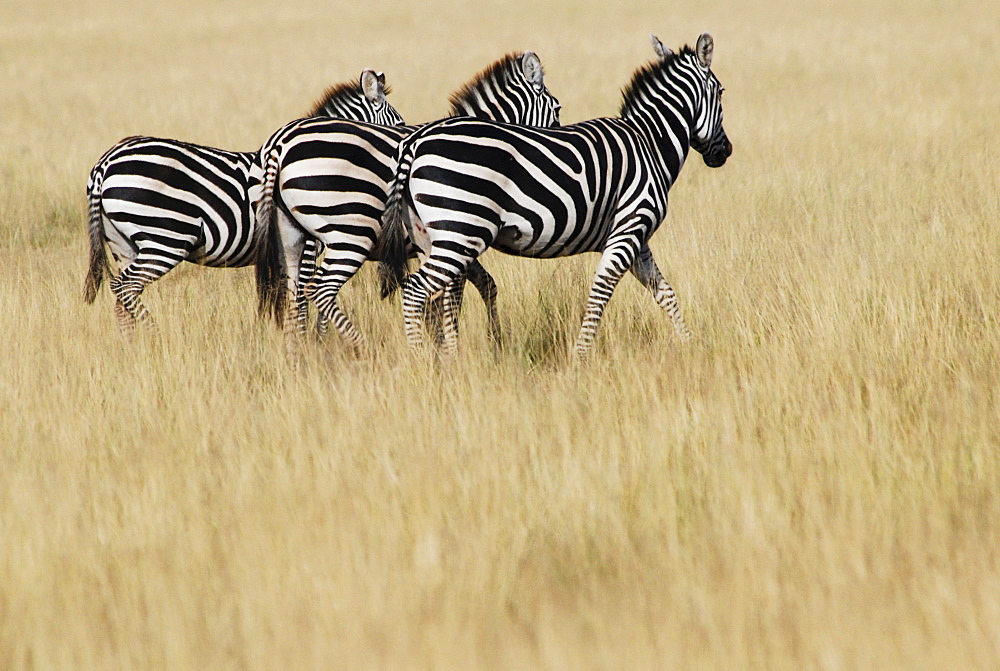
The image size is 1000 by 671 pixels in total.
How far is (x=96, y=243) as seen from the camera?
5.83m

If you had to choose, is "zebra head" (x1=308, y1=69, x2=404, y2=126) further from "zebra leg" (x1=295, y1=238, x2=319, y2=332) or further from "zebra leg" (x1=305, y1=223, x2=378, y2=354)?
"zebra leg" (x1=305, y1=223, x2=378, y2=354)

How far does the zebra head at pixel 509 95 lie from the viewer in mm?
7328

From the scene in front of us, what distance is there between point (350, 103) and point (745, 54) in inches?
627

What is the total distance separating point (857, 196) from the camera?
870cm

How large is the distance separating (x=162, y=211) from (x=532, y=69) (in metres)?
3.40

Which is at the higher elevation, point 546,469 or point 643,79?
point 643,79

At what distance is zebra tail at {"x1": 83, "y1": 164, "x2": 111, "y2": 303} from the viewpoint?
5.84 m

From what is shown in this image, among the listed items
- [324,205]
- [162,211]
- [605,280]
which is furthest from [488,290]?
[162,211]

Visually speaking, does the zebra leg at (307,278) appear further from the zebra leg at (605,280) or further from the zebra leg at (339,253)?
the zebra leg at (605,280)

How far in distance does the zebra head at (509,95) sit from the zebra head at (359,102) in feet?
2.64

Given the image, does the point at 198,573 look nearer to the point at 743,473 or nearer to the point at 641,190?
the point at 743,473

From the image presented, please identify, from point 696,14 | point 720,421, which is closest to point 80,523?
point 720,421

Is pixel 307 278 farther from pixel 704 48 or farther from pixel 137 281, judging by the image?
pixel 704 48

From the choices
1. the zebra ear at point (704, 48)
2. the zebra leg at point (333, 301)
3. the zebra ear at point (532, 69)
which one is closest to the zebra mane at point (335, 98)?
the zebra ear at point (532, 69)
